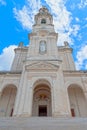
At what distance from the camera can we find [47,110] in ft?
69.7

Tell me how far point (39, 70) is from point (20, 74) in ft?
9.45

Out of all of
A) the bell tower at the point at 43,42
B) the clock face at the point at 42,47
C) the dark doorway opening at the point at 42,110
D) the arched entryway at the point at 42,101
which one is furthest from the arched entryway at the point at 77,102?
the clock face at the point at 42,47

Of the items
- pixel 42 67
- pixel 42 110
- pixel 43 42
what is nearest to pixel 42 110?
pixel 42 110

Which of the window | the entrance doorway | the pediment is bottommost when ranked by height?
the entrance doorway

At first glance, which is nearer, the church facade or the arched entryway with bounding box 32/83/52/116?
the church facade

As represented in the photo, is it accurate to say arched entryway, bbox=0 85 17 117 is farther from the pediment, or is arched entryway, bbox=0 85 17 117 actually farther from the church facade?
the pediment

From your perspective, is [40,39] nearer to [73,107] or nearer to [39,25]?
[39,25]

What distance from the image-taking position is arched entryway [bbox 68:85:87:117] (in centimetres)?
2084

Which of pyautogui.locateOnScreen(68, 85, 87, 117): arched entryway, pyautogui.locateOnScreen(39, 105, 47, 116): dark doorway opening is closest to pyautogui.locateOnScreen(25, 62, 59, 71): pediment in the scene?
pyautogui.locateOnScreen(68, 85, 87, 117): arched entryway

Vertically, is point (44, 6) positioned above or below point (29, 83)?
above

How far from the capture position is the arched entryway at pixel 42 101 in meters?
21.3

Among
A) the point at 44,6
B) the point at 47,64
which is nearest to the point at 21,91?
the point at 47,64

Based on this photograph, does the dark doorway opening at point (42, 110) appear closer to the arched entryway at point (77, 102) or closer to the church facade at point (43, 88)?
the church facade at point (43, 88)

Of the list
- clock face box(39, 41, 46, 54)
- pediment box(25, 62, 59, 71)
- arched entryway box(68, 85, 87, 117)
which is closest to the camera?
arched entryway box(68, 85, 87, 117)
